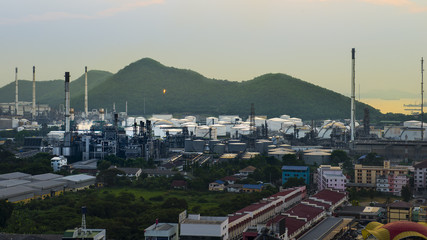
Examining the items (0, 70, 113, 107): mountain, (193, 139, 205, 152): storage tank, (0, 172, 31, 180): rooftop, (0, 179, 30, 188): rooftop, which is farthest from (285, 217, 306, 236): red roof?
(0, 70, 113, 107): mountain

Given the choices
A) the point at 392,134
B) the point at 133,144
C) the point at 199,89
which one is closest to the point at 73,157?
the point at 133,144

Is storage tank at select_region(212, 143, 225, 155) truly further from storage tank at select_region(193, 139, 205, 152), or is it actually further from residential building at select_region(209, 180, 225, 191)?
residential building at select_region(209, 180, 225, 191)

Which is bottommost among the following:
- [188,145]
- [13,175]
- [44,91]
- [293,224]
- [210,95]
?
[293,224]

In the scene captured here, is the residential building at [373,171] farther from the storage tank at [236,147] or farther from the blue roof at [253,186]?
the storage tank at [236,147]

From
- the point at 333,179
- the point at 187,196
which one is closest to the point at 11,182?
the point at 187,196

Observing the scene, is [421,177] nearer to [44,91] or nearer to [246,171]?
[246,171]

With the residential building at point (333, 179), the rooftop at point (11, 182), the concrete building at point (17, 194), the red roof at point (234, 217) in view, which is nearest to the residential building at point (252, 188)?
the residential building at point (333, 179)
